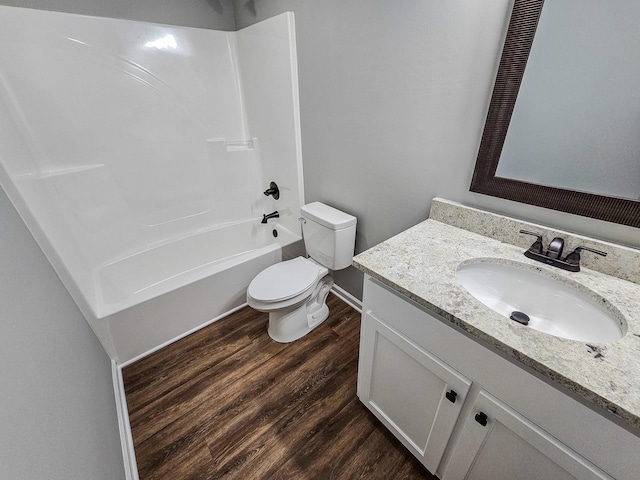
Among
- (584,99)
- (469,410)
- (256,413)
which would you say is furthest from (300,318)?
(584,99)

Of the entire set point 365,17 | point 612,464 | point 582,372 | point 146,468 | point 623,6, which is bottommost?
point 146,468

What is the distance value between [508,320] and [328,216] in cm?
111

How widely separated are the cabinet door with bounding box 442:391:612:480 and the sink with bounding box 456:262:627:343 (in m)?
0.30

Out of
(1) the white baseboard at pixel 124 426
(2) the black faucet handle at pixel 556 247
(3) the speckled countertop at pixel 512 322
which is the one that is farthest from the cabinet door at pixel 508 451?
(1) the white baseboard at pixel 124 426

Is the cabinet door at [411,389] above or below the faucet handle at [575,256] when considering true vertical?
below

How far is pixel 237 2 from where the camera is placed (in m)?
1.95

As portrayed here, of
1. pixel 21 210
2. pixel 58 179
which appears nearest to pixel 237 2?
pixel 58 179

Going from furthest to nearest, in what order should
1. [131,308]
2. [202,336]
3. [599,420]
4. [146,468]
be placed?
[202,336] → [131,308] → [146,468] → [599,420]

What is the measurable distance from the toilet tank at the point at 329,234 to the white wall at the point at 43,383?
1.22 metres

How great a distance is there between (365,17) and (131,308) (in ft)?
6.20

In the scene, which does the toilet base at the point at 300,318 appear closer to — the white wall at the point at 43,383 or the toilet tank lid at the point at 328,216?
the toilet tank lid at the point at 328,216

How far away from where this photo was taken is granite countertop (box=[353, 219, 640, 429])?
52 cm

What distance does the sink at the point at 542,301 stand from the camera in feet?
2.50

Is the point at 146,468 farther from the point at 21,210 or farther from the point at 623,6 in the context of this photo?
the point at 623,6
